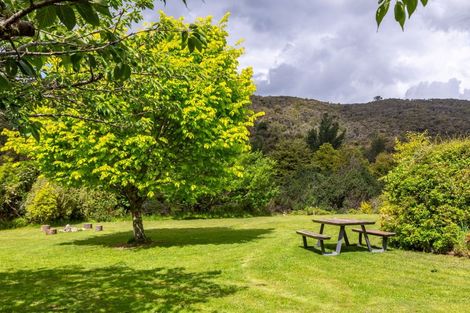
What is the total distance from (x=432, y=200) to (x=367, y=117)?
80.0m

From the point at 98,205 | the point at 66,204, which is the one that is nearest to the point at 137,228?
the point at 66,204

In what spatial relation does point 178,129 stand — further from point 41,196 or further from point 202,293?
point 41,196

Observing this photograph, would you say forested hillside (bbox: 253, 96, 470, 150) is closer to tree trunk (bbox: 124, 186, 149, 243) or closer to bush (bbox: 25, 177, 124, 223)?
bush (bbox: 25, 177, 124, 223)

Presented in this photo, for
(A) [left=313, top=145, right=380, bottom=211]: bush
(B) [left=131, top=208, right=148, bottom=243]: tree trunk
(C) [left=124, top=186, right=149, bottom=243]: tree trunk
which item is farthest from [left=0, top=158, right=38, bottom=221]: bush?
(A) [left=313, top=145, right=380, bottom=211]: bush

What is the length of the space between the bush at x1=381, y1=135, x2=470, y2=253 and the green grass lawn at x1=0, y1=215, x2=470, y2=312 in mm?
576

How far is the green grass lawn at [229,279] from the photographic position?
21.1ft

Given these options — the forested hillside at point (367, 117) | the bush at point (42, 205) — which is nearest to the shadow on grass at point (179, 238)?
the bush at point (42, 205)

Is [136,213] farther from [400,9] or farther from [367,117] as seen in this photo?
[367,117]

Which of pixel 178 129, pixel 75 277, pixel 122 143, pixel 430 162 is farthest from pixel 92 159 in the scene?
pixel 430 162

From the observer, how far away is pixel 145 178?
11.8 meters

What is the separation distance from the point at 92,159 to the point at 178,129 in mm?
2702

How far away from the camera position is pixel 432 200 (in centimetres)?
1064

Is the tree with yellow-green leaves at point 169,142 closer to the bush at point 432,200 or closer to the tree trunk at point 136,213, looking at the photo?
the tree trunk at point 136,213

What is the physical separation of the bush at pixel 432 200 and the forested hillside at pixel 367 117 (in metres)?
46.8
